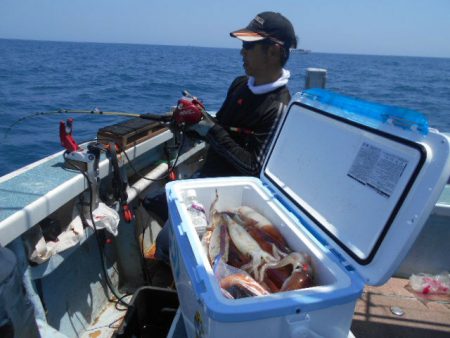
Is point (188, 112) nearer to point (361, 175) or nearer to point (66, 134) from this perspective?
point (66, 134)

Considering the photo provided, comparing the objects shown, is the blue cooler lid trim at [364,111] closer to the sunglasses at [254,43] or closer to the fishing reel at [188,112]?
the sunglasses at [254,43]

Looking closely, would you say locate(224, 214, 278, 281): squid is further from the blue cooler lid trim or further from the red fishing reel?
the red fishing reel

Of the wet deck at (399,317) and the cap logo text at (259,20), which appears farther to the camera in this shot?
the cap logo text at (259,20)

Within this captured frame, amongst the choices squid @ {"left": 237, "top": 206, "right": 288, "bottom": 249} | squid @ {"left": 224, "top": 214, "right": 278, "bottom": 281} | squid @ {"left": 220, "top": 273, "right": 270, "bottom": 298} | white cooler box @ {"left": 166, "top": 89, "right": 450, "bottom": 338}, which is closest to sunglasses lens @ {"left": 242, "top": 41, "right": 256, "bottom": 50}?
white cooler box @ {"left": 166, "top": 89, "right": 450, "bottom": 338}

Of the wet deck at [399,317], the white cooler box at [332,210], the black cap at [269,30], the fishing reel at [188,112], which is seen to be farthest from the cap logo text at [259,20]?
the wet deck at [399,317]

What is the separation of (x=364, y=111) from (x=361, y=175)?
0.89 ft

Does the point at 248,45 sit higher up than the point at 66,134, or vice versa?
the point at 248,45

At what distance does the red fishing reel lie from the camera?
8.66 feet

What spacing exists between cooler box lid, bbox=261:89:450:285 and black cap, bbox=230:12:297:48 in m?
0.77

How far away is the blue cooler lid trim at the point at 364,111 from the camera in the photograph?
1232mm

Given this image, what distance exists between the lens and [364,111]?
146 cm

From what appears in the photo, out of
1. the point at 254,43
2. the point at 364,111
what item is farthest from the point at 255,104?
the point at 364,111

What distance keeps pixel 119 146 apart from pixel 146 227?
92cm

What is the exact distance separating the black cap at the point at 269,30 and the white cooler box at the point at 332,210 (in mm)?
770
